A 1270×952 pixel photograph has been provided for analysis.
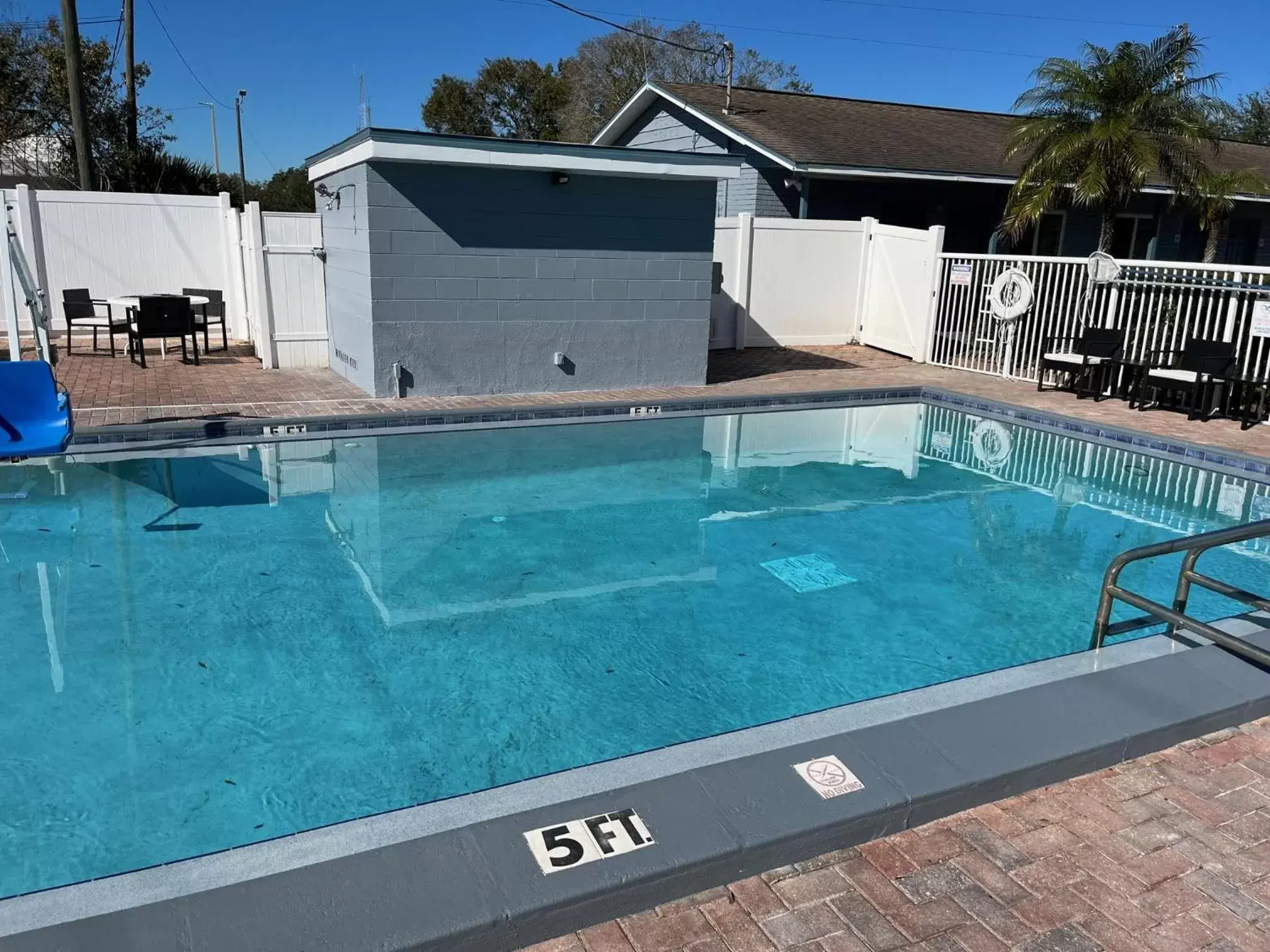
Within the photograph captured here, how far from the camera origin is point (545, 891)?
89.7 inches

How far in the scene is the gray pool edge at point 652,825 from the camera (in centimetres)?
218

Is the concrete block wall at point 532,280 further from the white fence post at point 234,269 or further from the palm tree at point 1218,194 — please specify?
the palm tree at point 1218,194

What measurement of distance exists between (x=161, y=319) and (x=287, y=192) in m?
34.7

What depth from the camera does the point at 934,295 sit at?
503 inches

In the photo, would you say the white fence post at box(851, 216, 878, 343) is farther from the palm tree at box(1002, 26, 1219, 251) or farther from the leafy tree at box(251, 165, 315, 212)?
the leafy tree at box(251, 165, 315, 212)

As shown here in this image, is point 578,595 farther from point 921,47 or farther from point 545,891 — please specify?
point 921,47

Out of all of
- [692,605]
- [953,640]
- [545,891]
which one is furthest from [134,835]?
[953,640]

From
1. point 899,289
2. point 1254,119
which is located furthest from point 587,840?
point 1254,119

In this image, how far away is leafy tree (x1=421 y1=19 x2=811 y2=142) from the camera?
1439 inches

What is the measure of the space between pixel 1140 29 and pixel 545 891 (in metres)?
15.4

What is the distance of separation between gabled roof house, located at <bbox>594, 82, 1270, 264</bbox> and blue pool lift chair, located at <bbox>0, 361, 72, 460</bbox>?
10.8 m

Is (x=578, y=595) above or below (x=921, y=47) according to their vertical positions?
below

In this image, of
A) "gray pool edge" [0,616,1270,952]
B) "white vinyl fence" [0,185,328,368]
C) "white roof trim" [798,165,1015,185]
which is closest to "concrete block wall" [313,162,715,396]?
"white vinyl fence" [0,185,328,368]

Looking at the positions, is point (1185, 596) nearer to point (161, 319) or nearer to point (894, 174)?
point (161, 319)
